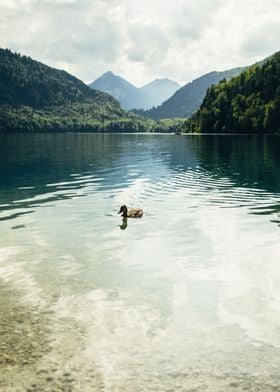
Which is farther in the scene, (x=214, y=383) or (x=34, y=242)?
(x=34, y=242)

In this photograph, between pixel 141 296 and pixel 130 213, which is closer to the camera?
pixel 141 296

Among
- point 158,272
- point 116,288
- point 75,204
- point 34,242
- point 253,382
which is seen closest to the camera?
point 253,382

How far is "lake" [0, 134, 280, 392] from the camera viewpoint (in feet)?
45.6

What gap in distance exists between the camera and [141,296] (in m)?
20.4

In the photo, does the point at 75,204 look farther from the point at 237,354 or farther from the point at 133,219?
the point at 237,354

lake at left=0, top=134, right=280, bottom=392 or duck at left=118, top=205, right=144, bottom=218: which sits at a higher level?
duck at left=118, top=205, right=144, bottom=218

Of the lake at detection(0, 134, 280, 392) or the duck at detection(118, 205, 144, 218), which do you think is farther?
the duck at detection(118, 205, 144, 218)

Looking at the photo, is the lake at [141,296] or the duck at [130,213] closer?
the lake at [141,296]

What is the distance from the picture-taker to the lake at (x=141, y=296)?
45.6 ft

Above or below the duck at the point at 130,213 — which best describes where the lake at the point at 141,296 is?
below

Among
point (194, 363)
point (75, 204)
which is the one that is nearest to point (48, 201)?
point (75, 204)

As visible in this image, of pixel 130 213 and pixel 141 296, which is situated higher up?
pixel 130 213

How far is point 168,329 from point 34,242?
1487 cm

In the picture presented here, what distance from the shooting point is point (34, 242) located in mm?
29266
